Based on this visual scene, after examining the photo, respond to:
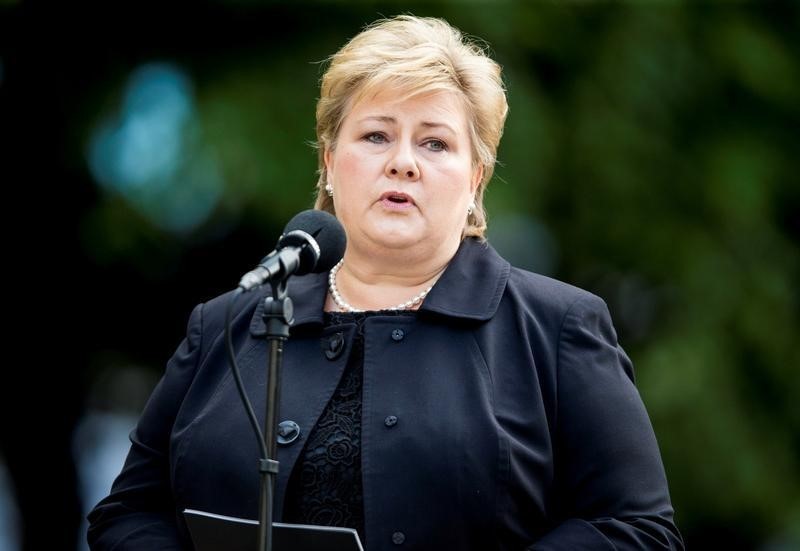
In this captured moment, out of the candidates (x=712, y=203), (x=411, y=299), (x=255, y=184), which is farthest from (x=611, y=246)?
(x=411, y=299)

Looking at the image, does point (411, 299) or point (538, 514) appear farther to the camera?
point (411, 299)

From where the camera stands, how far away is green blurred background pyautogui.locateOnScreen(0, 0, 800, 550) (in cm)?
730

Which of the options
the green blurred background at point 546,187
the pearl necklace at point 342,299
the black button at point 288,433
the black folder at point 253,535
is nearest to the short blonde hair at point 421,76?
the pearl necklace at point 342,299

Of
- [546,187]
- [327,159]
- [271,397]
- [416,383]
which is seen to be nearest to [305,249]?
[271,397]

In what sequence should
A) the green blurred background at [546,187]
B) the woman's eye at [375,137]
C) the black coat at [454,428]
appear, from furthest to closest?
the green blurred background at [546,187] < the woman's eye at [375,137] < the black coat at [454,428]

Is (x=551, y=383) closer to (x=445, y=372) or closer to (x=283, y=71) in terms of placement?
(x=445, y=372)

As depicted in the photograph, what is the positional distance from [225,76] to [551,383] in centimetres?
413

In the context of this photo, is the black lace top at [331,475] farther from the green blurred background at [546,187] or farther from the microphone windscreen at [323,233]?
the green blurred background at [546,187]

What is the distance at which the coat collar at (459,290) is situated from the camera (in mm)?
3740

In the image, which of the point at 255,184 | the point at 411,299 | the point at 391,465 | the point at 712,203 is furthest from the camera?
the point at 712,203

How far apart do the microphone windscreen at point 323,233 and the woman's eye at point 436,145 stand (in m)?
0.58

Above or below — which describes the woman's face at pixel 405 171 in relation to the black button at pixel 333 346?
above

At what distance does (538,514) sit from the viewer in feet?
11.6

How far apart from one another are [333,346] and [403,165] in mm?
480
